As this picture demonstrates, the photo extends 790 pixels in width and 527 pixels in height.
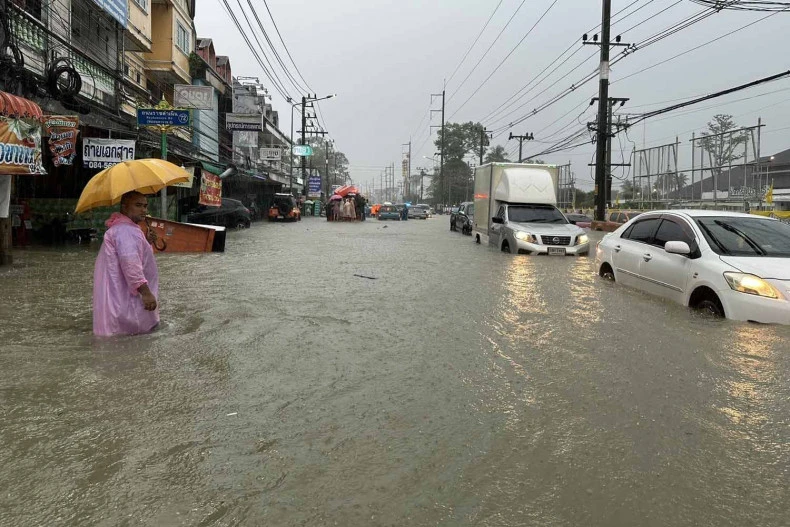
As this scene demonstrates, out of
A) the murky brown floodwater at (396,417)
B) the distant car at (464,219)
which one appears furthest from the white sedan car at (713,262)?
the distant car at (464,219)

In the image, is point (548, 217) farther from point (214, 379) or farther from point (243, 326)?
point (214, 379)

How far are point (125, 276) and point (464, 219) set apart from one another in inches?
948

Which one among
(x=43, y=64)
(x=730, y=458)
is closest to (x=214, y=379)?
(x=730, y=458)

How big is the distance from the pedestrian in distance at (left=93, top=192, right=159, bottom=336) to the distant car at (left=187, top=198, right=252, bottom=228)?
18058 millimetres

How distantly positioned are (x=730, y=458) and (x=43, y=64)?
16908 millimetres

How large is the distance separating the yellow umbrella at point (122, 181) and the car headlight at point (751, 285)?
214 inches

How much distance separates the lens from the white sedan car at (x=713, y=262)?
220 inches

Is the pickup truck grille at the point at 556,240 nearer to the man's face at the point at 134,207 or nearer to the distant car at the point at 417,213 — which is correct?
the man's face at the point at 134,207

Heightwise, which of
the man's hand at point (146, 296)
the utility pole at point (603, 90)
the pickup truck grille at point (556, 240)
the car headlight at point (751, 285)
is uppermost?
the utility pole at point (603, 90)

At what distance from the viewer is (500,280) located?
9.96 m

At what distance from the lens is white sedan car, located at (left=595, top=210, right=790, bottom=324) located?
18.4 feet

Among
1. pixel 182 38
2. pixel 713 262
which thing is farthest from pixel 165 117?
pixel 182 38

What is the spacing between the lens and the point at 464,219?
93.6 ft

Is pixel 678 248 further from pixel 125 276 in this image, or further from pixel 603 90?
pixel 603 90
